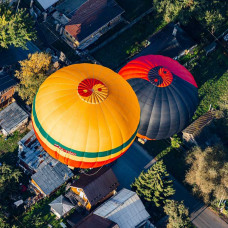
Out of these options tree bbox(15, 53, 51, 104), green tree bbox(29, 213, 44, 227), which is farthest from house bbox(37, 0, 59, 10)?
green tree bbox(29, 213, 44, 227)

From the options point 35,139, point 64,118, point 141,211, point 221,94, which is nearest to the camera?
point 64,118

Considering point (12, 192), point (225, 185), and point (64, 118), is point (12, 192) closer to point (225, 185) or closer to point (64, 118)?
point (64, 118)

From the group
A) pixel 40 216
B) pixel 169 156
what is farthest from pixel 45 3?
pixel 40 216

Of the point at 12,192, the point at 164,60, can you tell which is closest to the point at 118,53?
the point at 164,60

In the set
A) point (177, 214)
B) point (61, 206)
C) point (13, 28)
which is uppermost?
point (13, 28)

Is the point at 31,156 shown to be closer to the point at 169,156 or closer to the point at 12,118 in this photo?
the point at 12,118

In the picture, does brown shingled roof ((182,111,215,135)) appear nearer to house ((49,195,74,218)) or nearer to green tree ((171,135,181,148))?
green tree ((171,135,181,148))
